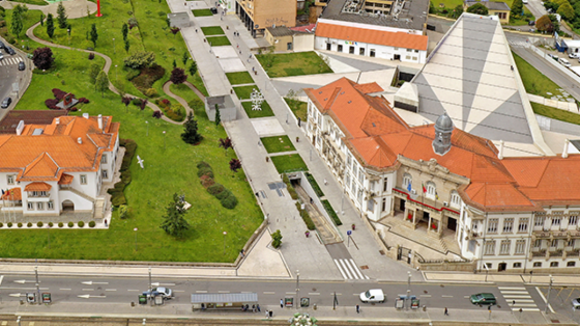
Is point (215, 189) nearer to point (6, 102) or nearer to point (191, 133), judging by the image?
point (191, 133)

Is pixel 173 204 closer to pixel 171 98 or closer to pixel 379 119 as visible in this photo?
pixel 379 119

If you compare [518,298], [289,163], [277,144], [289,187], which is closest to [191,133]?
[277,144]

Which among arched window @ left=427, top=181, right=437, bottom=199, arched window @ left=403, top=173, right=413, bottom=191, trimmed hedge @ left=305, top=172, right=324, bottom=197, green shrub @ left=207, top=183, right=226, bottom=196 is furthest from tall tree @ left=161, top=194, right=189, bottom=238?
arched window @ left=427, top=181, right=437, bottom=199

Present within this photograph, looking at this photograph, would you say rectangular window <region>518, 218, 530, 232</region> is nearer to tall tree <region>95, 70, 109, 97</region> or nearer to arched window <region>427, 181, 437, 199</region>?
arched window <region>427, 181, 437, 199</region>

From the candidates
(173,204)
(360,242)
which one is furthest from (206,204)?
(360,242)

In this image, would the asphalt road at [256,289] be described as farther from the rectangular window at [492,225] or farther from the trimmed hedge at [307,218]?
the trimmed hedge at [307,218]

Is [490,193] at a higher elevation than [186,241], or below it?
higher

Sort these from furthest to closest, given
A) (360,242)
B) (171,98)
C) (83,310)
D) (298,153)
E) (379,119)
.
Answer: (171,98) → (298,153) → (379,119) → (360,242) → (83,310)
